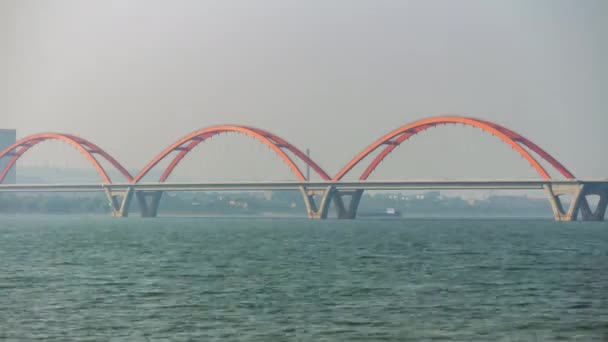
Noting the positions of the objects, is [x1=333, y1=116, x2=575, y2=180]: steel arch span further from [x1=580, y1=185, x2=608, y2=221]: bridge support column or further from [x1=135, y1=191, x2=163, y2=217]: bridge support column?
[x1=135, y1=191, x2=163, y2=217]: bridge support column

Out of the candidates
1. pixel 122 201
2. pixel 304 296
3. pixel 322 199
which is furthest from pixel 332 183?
pixel 304 296

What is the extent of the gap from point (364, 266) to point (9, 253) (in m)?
25.6

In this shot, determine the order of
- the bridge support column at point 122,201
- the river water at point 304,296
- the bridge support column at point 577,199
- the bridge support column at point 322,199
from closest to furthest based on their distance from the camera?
the river water at point 304,296
the bridge support column at point 577,199
the bridge support column at point 322,199
the bridge support column at point 122,201

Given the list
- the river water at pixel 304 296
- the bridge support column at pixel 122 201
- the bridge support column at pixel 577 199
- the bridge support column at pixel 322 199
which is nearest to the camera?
the river water at pixel 304 296

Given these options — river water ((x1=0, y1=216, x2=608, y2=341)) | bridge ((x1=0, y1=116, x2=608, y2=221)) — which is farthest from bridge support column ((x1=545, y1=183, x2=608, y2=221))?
river water ((x1=0, y1=216, x2=608, y2=341))

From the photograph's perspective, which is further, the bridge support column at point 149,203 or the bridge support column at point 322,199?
the bridge support column at point 149,203

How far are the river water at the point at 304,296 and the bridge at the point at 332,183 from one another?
5921 centimetres

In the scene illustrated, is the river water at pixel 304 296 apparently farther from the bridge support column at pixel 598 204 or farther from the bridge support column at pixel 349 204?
the bridge support column at pixel 349 204

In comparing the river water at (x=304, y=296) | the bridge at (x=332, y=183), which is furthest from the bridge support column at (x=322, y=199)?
the river water at (x=304, y=296)

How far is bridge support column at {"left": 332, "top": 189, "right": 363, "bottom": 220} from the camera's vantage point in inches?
5758

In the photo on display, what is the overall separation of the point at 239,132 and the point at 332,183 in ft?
65.0

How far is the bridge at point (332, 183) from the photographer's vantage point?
124m

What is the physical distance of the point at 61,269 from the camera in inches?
1970

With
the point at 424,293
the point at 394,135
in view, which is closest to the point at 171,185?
the point at 394,135
